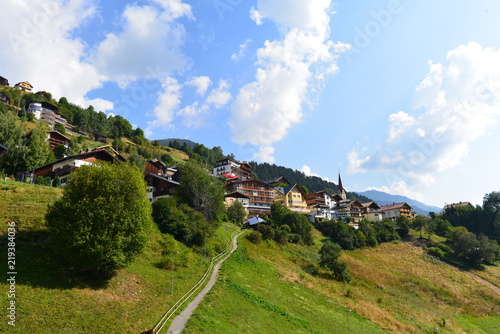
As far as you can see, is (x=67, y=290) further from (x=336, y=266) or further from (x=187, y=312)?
(x=336, y=266)

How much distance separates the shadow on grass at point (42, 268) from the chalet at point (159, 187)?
3857 centimetres

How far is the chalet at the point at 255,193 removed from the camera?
317ft

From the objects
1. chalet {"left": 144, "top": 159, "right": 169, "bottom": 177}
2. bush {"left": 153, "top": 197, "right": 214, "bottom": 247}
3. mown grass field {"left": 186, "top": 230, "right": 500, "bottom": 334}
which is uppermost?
chalet {"left": 144, "top": 159, "right": 169, "bottom": 177}

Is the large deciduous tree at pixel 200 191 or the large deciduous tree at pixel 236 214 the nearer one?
the large deciduous tree at pixel 200 191

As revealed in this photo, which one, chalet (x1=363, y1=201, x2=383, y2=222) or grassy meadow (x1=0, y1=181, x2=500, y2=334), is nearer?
grassy meadow (x1=0, y1=181, x2=500, y2=334)

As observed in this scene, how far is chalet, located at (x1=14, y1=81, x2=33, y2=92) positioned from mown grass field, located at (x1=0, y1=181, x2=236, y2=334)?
169m

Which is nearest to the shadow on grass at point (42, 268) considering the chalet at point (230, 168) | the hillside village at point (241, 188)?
the hillside village at point (241, 188)

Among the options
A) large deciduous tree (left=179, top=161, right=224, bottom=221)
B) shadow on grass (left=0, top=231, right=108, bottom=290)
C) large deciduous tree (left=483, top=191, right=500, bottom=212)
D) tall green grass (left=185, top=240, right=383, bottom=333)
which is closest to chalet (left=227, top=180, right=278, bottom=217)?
large deciduous tree (left=179, top=161, right=224, bottom=221)

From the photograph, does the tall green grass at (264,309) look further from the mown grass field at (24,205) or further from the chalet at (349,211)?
the chalet at (349,211)

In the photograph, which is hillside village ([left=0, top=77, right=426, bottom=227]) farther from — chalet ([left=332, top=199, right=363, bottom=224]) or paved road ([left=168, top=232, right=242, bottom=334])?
paved road ([left=168, top=232, right=242, bottom=334])

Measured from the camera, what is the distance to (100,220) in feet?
78.8

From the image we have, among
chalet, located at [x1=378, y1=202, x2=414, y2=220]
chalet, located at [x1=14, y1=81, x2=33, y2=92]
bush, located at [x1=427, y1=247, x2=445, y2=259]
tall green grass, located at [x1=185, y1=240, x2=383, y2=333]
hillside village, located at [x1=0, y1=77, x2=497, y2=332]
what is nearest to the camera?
tall green grass, located at [x1=185, y1=240, x2=383, y2=333]

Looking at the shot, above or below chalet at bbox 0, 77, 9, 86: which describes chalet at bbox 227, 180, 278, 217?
below

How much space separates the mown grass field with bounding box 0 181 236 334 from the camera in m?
17.7
